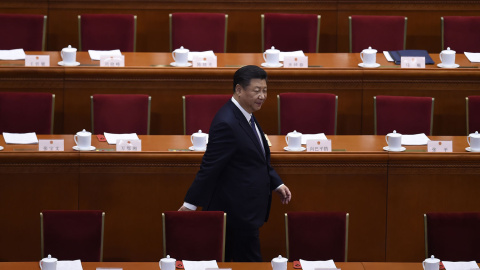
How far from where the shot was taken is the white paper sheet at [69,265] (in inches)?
155

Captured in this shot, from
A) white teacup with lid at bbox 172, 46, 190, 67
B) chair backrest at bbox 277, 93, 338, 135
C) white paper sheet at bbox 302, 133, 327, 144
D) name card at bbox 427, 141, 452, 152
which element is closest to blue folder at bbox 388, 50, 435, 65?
chair backrest at bbox 277, 93, 338, 135

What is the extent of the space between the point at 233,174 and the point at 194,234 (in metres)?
Result: 0.39

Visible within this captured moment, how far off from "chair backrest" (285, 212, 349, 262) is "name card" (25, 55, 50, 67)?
2185 millimetres

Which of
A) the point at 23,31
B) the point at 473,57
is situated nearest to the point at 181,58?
the point at 23,31

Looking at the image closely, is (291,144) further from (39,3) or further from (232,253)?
(39,3)

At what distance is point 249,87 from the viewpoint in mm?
4375

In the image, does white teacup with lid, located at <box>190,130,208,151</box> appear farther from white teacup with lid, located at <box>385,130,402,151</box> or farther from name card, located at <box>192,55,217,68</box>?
name card, located at <box>192,55,217,68</box>

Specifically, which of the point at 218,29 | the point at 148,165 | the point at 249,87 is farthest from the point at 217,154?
the point at 218,29

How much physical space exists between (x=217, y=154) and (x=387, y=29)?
262 cm

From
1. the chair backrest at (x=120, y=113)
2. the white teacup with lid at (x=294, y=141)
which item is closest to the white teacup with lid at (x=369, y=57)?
the white teacup with lid at (x=294, y=141)

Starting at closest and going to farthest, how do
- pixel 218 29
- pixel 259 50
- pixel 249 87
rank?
pixel 249 87 < pixel 218 29 < pixel 259 50

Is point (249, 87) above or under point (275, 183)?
above

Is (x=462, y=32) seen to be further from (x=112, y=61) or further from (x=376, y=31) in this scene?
(x=112, y=61)

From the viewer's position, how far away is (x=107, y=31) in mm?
6516
